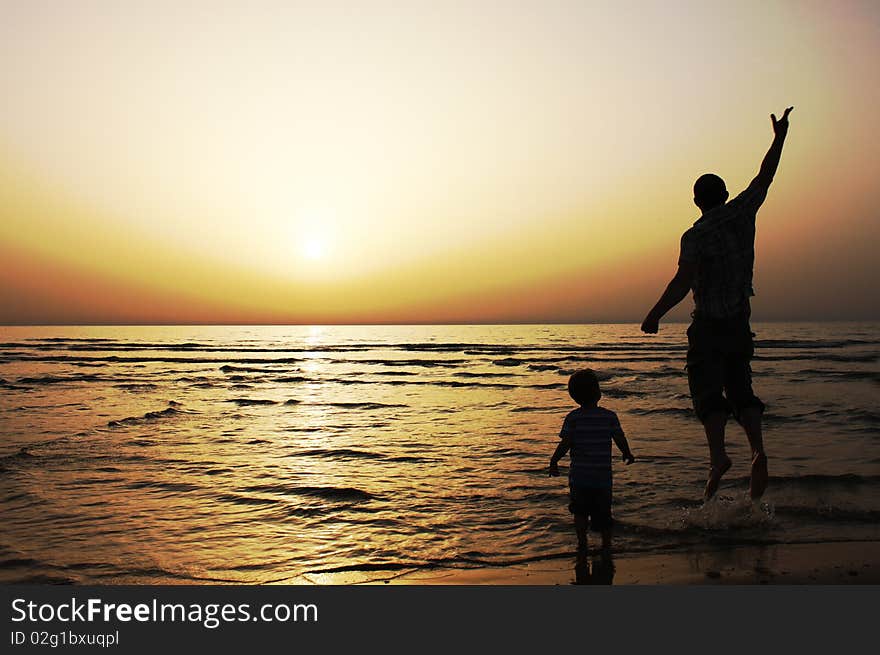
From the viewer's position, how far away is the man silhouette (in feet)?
16.6

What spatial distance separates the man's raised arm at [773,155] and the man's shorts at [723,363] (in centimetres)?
109

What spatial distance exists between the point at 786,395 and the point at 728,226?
50.7 feet

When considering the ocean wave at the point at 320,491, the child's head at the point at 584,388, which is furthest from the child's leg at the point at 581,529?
the ocean wave at the point at 320,491

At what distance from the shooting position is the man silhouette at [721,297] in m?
5.05

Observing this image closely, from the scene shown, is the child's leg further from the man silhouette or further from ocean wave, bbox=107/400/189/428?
ocean wave, bbox=107/400/189/428

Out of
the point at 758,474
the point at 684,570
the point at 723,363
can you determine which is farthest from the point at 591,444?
the point at 758,474

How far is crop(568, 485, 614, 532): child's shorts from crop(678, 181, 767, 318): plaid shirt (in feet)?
5.41

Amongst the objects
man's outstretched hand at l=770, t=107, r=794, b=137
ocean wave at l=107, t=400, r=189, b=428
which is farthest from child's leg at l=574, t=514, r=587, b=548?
ocean wave at l=107, t=400, r=189, b=428

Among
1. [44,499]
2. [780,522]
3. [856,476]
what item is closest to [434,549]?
[780,522]

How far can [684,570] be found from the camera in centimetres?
472

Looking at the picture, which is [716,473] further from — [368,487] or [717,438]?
[368,487]

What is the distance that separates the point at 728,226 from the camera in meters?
5.05

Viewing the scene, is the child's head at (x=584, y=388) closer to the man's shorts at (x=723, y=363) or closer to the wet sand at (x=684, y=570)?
the man's shorts at (x=723, y=363)

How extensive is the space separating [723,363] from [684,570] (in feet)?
5.32
